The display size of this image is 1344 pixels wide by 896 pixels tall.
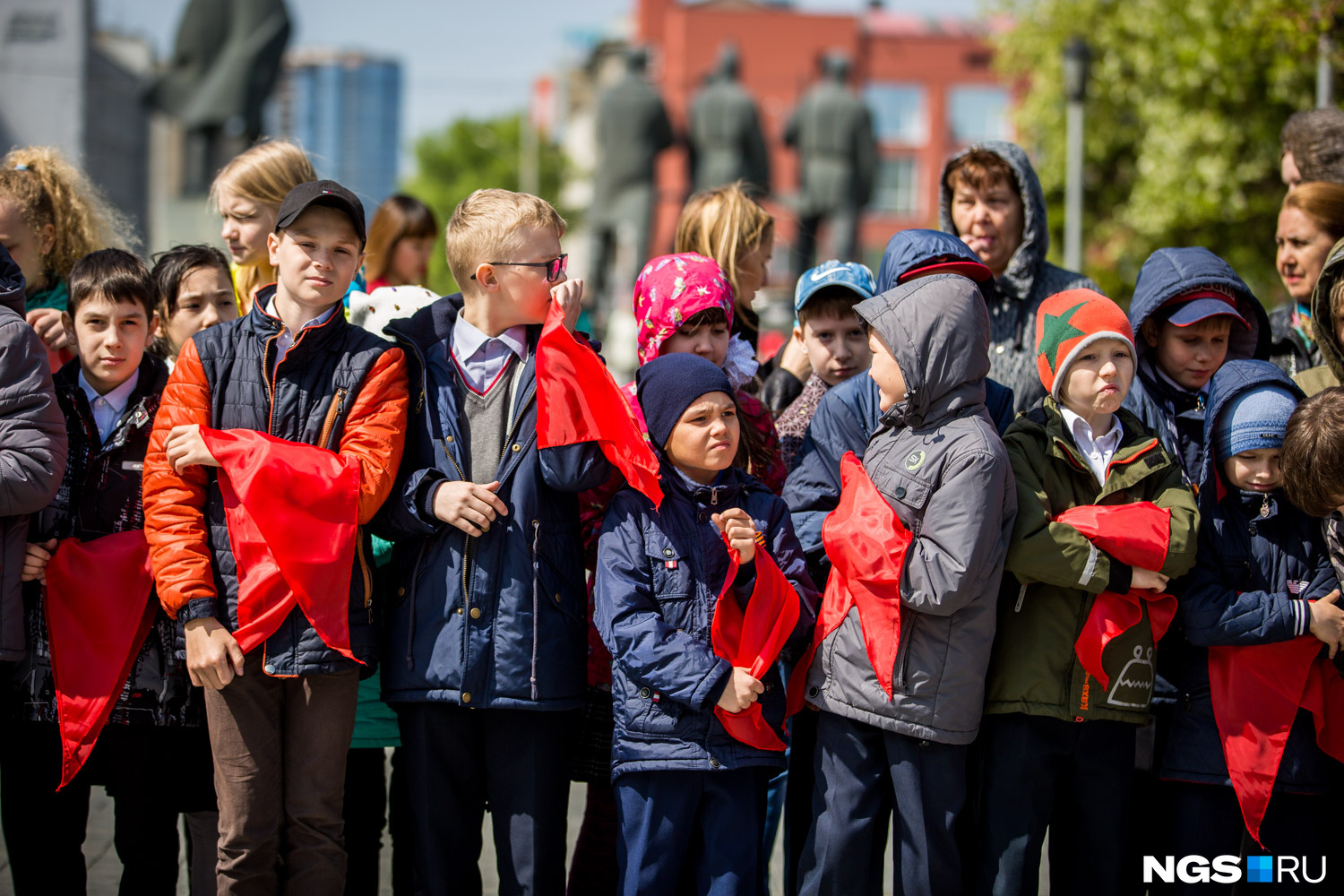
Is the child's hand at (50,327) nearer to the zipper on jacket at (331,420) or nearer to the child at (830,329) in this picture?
the zipper on jacket at (331,420)

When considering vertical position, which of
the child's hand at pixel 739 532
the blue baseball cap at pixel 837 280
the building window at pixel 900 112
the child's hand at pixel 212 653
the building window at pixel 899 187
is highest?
the building window at pixel 900 112

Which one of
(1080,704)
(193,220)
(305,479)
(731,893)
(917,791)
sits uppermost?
(193,220)

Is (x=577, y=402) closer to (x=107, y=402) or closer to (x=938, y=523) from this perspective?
(x=938, y=523)

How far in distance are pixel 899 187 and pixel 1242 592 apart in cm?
4926

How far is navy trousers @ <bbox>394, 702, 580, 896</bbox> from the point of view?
310 centimetres

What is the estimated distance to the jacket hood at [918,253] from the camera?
3.46 metres

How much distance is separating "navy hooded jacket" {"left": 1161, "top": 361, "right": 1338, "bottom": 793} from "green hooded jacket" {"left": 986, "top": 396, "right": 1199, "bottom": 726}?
0.18 metres

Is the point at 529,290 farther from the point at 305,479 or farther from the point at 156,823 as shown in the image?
the point at 156,823

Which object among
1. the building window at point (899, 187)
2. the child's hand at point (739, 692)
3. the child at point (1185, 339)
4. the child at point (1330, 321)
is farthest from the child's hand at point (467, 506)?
the building window at point (899, 187)

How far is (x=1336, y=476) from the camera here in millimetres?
3059

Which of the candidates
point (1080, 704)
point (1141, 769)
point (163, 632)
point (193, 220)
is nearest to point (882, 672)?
point (1080, 704)

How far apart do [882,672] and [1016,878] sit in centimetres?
67

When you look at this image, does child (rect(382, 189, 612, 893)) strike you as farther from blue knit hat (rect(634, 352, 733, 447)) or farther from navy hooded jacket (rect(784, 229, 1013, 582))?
navy hooded jacket (rect(784, 229, 1013, 582))

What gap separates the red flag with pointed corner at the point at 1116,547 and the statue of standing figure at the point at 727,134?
1384cm
